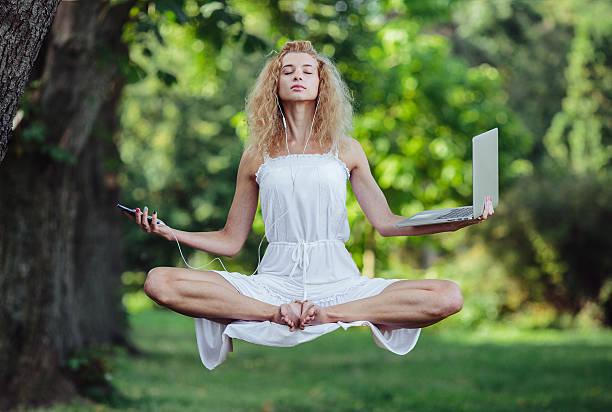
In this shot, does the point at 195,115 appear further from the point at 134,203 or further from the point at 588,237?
the point at 588,237

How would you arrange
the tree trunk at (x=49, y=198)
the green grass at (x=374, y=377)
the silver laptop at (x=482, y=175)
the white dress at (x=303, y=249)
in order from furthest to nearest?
the green grass at (x=374, y=377)
the tree trunk at (x=49, y=198)
the white dress at (x=303, y=249)
the silver laptop at (x=482, y=175)

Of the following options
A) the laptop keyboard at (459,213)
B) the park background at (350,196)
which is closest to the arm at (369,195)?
the laptop keyboard at (459,213)

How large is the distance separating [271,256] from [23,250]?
117 inches

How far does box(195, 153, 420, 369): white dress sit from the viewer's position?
12.2ft

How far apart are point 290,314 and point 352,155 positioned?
0.98 m

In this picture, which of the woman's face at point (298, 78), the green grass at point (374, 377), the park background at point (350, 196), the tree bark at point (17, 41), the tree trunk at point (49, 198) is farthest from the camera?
the green grass at point (374, 377)

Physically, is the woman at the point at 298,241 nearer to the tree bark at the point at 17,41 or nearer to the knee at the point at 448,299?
the knee at the point at 448,299

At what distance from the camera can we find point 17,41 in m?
3.00

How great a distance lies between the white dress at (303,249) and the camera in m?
3.71

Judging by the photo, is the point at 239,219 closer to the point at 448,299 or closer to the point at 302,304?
the point at 302,304

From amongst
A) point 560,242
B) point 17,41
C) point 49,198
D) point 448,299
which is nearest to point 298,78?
point 448,299

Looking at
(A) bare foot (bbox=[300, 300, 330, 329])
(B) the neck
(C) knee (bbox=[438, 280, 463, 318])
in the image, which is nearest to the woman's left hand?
(C) knee (bbox=[438, 280, 463, 318])

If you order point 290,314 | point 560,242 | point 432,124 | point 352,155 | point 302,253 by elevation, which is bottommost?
point 290,314

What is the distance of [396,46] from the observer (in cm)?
1108
